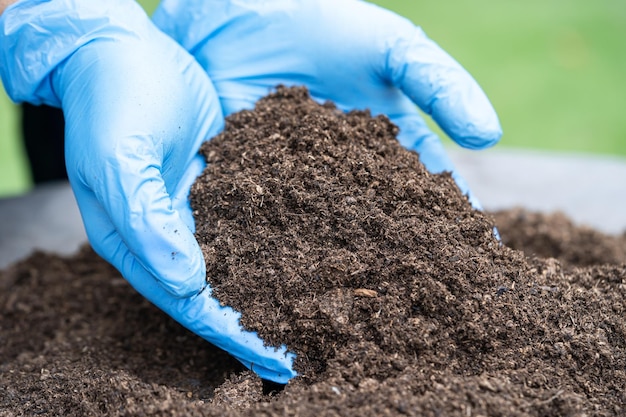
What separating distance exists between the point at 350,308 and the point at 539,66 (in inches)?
162

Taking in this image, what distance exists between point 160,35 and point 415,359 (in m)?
1.12

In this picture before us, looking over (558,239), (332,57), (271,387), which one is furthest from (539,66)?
(271,387)

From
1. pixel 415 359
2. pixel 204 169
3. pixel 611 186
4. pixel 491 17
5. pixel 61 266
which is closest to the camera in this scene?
pixel 415 359

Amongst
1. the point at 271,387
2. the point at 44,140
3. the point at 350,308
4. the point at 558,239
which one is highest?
the point at 558,239

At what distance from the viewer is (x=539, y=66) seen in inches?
192

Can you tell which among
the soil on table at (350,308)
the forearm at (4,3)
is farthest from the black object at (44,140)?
Answer: the soil on table at (350,308)

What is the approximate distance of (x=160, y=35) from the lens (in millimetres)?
1746

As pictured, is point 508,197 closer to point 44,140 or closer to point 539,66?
point 44,140

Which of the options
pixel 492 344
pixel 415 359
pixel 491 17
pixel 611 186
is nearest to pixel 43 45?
pixel 415 359

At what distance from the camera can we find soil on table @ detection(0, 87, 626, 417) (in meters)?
1.25

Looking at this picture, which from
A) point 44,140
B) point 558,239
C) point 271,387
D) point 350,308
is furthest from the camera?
point 44,140

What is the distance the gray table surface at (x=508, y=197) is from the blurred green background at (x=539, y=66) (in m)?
1.25

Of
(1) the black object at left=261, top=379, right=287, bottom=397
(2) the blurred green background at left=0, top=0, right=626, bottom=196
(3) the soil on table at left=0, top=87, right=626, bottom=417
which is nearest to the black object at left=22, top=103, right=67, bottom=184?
(2) the blurred green background at left=0, top=0, right=626, bottom=196

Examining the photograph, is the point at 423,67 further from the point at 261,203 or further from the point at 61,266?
the point at 61,266
